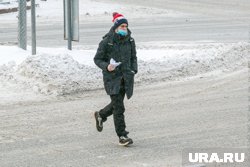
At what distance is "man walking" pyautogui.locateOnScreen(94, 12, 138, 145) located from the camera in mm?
8953

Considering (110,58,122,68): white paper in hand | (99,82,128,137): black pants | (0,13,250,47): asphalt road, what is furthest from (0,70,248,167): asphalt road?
(0,13,250,47): asphalt road

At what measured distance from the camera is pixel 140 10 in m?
30.8

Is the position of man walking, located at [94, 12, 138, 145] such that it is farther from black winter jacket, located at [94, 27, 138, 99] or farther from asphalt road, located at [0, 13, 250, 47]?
asphalt road, located at [0, 13, 250, 47]

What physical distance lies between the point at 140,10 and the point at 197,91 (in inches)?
716

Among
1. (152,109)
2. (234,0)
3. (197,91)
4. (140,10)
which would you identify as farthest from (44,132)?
(234,0)

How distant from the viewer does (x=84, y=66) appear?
44.0 ft

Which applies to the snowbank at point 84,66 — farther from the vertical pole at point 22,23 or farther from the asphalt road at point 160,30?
the asphalt road at point 160,30

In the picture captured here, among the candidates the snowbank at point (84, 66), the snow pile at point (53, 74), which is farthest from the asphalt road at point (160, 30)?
the snow pile at point (53, 74)

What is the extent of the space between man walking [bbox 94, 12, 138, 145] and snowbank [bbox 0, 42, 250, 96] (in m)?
3.46

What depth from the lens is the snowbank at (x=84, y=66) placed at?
12.7m

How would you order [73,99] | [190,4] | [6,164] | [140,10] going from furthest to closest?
1. [190,4]
2. [140,10]
3. [73,99]
4. [6,164]

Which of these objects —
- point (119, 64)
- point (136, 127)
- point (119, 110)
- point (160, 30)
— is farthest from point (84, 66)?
point (160, 30)

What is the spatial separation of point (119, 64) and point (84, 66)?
4.54 m

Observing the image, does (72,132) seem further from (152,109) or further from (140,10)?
(140,10)
